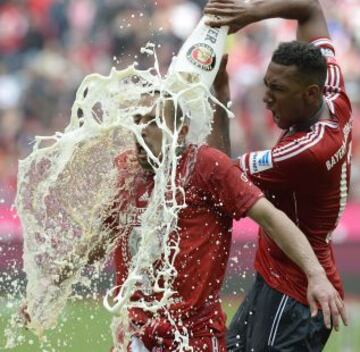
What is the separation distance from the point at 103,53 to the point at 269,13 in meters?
10.1

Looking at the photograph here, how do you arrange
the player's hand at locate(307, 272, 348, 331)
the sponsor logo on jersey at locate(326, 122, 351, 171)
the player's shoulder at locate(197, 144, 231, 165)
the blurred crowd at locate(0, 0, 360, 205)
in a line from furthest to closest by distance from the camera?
the blurred crowd at locate(0, 0, 360, 205) < the sponsor logo on jersey at locate(326, 122, 351, 171) < the player's shoulder at locate(197, 144, 231, 165) < the player's hand at locate(307, 272, 348, 331)

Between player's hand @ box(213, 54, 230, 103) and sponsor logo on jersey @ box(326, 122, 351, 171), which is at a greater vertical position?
player's hand @ box(213, 54, 230, 103)

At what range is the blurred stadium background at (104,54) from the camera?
52.0ft

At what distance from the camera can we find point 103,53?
1741 cm

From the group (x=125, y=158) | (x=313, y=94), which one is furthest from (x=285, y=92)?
(x=125, y=158)

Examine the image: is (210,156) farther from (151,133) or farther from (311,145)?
(311,145)

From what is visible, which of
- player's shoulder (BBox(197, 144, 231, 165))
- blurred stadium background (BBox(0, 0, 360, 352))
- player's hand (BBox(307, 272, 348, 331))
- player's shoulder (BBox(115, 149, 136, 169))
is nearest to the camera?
player's hand (BBox(307, 272, 348, 331))

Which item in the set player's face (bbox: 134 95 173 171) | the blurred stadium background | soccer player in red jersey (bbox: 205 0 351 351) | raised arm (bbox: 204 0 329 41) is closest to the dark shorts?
soccer player in red jersey (bbox: 205 0 351 351)

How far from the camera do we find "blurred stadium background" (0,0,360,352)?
15.9m

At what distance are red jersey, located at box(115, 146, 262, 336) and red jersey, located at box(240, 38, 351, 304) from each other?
1.33 feet

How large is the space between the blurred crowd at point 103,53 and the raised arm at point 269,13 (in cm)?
742

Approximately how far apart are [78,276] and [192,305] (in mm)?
729

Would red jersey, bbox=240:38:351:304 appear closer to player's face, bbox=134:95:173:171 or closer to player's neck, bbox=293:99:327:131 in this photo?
player's neck, bbox=293:99:327:131

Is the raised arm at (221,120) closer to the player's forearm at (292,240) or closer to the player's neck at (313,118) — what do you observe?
the player's neck at (313,118)
